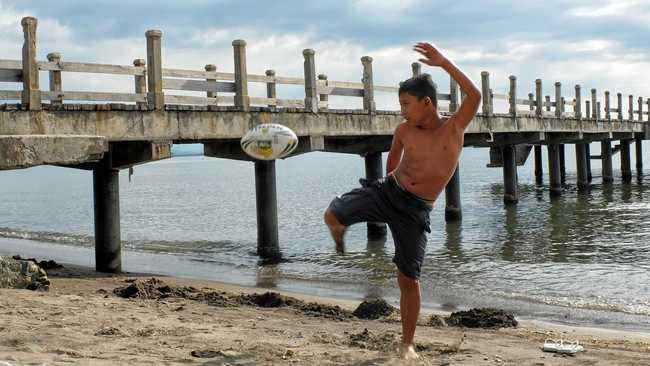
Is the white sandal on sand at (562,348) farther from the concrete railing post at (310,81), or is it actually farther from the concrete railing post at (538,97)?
the concrete railing post at (538,97)

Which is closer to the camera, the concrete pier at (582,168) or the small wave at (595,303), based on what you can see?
the small wave at (595,303)

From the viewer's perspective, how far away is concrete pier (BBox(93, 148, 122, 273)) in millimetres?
12344

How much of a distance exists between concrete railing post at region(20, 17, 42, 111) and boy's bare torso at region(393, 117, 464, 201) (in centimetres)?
665

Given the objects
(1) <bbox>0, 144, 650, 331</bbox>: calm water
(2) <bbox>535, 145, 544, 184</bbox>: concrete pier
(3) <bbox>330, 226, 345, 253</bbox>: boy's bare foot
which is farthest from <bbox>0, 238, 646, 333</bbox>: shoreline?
(2) <bbox>535, 145, 544, 184</bbox>: concrete pier

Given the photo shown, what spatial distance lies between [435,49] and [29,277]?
604 centimetres

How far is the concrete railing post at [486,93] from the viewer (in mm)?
22188

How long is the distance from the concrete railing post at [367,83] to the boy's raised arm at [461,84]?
1174 centimetres

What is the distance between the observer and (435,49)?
4719mm

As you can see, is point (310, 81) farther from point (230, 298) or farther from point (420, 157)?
point (420, 157)

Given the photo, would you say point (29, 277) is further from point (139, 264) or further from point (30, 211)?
point (30, 211)

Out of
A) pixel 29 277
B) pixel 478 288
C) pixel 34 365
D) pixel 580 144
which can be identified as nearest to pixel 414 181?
pixel 34 365

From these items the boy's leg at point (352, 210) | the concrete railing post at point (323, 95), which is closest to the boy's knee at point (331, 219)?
the boy's leg at point (352, 210)

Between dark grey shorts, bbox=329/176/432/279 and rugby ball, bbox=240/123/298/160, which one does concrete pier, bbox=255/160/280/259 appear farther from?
dark grey shorts, bbox=329/176/432/279

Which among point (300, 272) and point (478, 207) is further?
point (478, 207)
